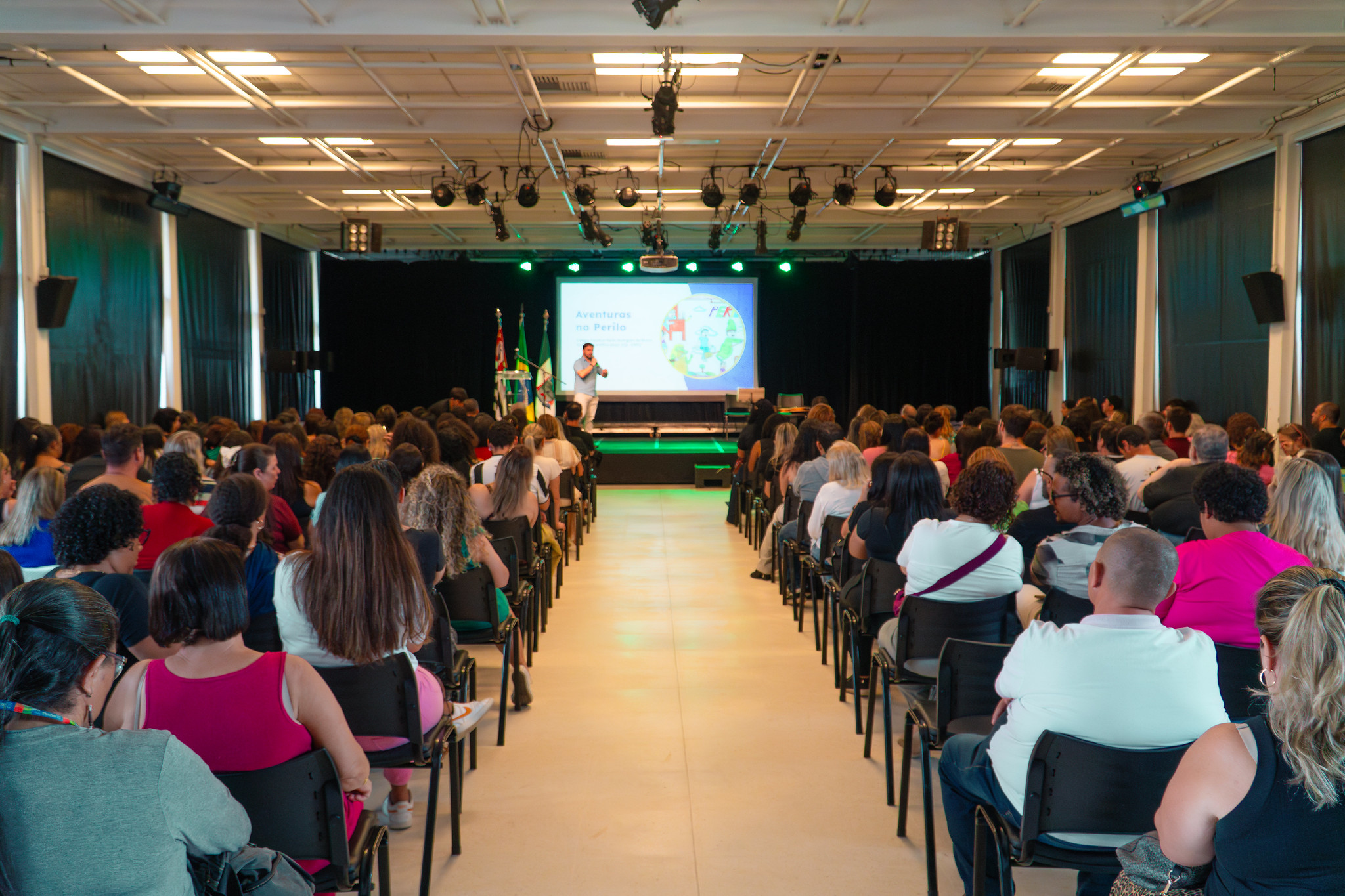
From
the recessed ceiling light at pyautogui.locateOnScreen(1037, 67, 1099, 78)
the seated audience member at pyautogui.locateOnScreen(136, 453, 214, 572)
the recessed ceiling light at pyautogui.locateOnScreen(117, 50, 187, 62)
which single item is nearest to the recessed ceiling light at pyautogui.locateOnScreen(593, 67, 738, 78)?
the recessed ceiling light at pyautogui.locateOnScreen(1037, 67, 1099, 78)

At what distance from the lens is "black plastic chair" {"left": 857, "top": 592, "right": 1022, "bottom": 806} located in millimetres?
3447

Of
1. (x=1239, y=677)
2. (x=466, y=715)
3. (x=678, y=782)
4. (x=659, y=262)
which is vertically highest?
(x=659, y=262)

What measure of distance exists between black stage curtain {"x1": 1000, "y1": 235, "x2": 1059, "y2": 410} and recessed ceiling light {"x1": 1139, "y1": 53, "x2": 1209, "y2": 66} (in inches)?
299

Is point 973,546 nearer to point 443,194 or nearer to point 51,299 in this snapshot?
point 443,194

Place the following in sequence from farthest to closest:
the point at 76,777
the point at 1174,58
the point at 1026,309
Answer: the point at 1026,309 → the point at 1174,58 → the point at 76,777

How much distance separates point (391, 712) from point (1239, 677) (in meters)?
2.37

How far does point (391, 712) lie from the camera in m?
2.73

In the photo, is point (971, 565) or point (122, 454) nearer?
point (971, 565)

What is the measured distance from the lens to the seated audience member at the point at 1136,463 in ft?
18.4

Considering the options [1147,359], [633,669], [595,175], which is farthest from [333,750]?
[1147,359]

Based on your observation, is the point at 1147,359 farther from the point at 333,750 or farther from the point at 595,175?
the point at 333,750

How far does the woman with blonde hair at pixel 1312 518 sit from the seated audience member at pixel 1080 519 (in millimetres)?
512

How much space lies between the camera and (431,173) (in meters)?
12.1

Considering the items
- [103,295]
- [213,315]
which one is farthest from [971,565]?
[213,315]
